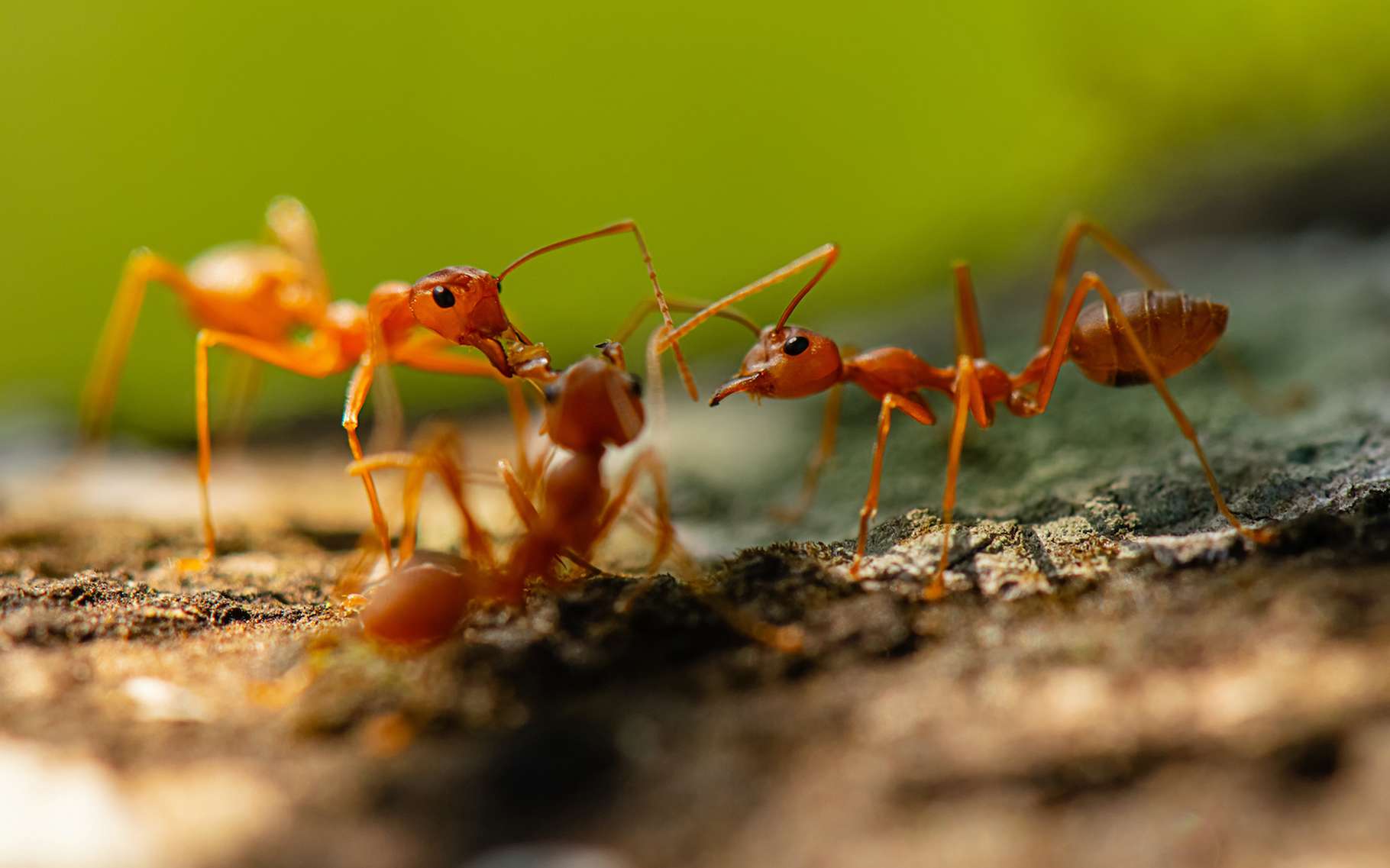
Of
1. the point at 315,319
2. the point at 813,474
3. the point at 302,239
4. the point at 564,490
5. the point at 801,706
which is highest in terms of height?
the point at 302,239

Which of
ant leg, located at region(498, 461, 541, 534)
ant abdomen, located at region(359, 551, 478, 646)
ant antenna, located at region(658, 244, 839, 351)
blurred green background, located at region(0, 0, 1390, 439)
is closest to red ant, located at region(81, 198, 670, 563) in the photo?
ant antenna, located at region(658, 244, 839, 351)

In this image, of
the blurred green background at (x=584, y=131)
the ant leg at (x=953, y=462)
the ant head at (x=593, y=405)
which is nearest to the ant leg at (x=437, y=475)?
the ant head at (x=593, y=405)

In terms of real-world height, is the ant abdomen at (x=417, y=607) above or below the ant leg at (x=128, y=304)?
below

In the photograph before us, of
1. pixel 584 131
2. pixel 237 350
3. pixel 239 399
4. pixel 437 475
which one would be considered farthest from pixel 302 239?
pixel 584 131

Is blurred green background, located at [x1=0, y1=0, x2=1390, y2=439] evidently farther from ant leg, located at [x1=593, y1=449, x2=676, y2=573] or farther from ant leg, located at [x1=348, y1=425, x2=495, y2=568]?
ant leg, located at [x1=593, y1=449, x2=676, y2=573]

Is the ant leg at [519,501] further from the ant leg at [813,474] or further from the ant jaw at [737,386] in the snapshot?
the ant leg at [813,474]

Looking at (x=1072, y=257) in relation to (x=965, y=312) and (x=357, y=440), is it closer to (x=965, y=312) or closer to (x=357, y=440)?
(x=965, y=312)
